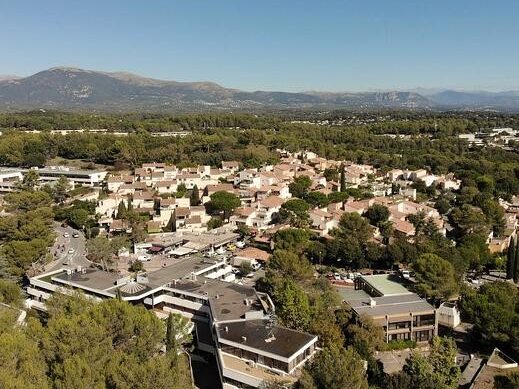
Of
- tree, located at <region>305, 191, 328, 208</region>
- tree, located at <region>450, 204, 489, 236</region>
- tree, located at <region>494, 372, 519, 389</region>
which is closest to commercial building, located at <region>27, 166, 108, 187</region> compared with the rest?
tree, located at <region>305, 191, 328, 208</region>

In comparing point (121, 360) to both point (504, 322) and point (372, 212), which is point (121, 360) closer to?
point (504, 322)

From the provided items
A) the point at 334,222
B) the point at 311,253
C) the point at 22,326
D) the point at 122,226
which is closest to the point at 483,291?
the point at 311,253

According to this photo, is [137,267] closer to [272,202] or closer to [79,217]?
[79,217]

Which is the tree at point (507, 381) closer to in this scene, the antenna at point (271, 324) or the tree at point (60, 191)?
the antenna at point (271, 324)

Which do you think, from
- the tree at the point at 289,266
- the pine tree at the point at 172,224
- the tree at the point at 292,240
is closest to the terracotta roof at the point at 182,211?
the pine tree at the point at 172,224

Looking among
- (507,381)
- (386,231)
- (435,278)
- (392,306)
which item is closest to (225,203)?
(386,231)

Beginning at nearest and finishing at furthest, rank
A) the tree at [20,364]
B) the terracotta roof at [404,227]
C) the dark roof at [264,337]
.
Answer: the tree at [20,364] → the dark roof at [264,337] → the terracotta roof at [404,227]
